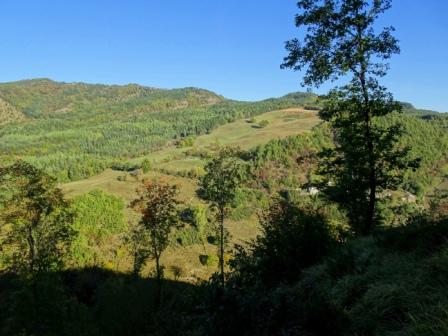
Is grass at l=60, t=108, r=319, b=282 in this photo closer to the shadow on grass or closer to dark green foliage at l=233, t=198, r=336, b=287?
dark green foliage at l=233, t=198, r=336, b=287

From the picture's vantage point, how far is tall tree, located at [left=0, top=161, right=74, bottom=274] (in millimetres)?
26084

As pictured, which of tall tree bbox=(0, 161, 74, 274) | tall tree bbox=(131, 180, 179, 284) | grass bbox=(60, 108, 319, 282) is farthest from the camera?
grass bbox=(60, 108, 319, 282)

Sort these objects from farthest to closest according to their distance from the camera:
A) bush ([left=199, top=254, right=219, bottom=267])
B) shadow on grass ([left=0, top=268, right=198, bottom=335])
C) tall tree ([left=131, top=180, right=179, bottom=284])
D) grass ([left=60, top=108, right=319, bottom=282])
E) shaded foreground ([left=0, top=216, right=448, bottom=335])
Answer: bush ([left=199, top=254, right=219, bottom=267]), grass ([left=60, top=108, right=319, bottom=282]), tall tree ([left=131, top=180, right=179, bottom=284]), shadow on grass ([left=0, top=268, right=198, bottom=335]), shaded foreground ([left=0, top=216, right=448, bottom=335])

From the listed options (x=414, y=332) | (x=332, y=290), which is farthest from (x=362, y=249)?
(x=414, y=332)

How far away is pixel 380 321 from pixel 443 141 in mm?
175624

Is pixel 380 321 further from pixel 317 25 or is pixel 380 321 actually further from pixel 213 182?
pixel 213 182

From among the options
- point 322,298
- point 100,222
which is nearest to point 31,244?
point 322,298

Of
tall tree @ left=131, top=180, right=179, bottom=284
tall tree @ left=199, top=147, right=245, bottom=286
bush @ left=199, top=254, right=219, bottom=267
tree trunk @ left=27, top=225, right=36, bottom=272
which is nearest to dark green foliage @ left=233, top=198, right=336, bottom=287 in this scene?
tall tree @ left=131, top=180, right=179, bottom=284

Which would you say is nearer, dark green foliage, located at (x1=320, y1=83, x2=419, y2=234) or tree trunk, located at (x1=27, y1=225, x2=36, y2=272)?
dark green foliage, located at (x1=320, y1=83, x2=419, y2=234)

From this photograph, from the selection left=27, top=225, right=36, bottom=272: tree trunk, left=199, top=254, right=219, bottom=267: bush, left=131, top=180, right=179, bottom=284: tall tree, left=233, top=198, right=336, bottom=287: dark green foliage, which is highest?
left=233, top=198, right=336, bottom=287: dark green foliage

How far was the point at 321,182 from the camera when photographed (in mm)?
16484

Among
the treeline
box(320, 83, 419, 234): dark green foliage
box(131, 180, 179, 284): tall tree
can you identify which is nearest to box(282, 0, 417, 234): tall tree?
box(320, 83, 419, 234): dark green foliage

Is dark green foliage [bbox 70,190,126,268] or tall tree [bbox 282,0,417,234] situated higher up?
tall tree [bbox 282,0,417,234]

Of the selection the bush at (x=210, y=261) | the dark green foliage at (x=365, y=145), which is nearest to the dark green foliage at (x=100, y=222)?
the bush at (x=210, y=261)
